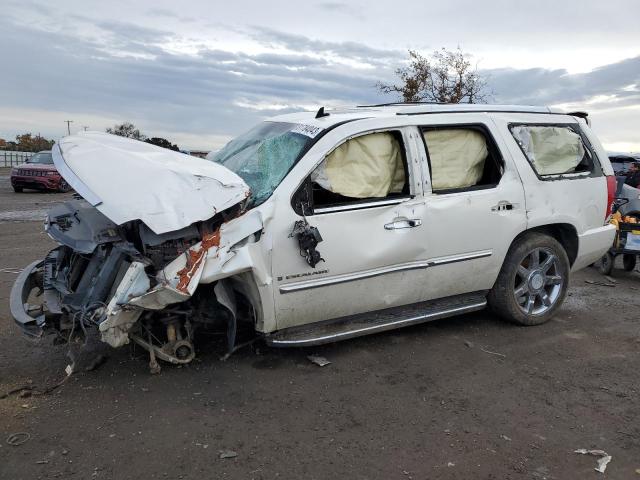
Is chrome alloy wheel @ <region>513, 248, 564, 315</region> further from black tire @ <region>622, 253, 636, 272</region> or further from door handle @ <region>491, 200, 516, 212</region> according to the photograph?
black tire @ <region>622, 253, 636, 272</region>

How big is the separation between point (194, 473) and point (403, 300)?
84.7 inches

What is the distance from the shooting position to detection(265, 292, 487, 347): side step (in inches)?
152

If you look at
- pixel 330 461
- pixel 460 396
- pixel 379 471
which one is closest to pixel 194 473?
pixel 330 461

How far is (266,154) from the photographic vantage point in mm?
4246

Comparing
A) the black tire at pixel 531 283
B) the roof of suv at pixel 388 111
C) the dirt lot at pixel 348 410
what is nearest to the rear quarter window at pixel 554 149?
the roof of suv at pixel 388 111

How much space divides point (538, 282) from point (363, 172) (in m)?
2.14

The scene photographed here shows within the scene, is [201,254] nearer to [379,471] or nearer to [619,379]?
[379,471]

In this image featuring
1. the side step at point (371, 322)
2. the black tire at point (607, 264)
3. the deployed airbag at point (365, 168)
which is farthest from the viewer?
the black tire at point (607, 264)

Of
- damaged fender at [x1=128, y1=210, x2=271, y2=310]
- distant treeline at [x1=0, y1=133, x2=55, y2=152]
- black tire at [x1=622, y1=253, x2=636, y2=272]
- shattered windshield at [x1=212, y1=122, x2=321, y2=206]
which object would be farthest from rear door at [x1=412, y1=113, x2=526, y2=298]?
distant treeline at [x1=0, y1=133, x2=55, y2=152]

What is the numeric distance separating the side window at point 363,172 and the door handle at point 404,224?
21 cm

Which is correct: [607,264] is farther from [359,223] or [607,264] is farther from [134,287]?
[134,287]

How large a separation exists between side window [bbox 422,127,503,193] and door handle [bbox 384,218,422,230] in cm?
34

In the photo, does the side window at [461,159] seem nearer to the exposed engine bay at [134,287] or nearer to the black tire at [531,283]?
the black tire at [531,283]

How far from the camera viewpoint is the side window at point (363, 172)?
394 cm
